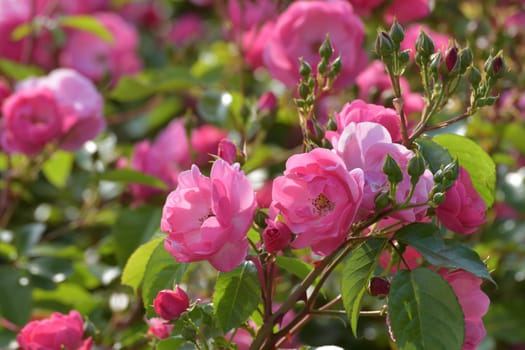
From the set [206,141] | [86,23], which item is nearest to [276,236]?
[206,141]

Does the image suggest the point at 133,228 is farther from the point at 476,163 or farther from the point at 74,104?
the point at 476,163

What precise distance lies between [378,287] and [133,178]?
32.8 inches

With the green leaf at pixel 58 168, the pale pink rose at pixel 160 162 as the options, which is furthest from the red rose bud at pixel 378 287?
the green leaf at pixel 58 168

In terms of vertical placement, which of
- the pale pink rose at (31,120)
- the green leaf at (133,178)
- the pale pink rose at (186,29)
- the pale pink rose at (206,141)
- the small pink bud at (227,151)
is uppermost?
the small pink bud at (227,151)

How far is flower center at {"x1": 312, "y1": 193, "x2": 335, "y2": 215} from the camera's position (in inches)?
41.1

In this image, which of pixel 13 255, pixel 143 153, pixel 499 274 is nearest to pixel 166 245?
pixel 13 255

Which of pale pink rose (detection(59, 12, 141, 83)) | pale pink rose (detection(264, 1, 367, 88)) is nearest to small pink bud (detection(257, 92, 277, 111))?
pale pink rose (detection(264, 1, 367, 88))

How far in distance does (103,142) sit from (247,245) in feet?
4.11

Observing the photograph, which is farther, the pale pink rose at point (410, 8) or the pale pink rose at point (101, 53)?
the pale pink rose at point (101, 53)

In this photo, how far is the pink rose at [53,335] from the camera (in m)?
1.23

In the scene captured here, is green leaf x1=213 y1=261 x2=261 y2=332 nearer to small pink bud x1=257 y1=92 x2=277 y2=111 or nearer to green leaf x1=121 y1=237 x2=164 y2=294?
green leaf x1=121 y1=237 x2=164 y2=294

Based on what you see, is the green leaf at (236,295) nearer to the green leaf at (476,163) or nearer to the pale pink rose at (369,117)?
the pale pink rose at (369,117)

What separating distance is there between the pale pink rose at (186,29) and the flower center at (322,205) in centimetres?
216

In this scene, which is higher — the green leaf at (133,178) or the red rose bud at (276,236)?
the red rose bud at (276,236)
